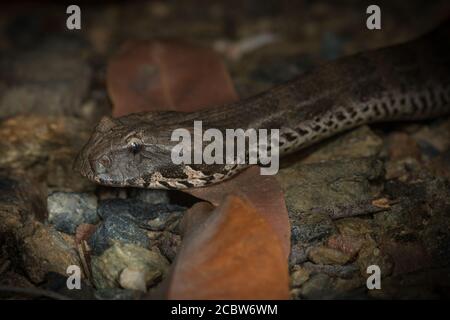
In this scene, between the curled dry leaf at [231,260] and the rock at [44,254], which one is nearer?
the curled dry leaf at [231,260]

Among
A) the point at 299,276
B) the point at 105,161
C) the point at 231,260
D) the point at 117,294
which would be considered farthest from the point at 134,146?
the point at 299,276

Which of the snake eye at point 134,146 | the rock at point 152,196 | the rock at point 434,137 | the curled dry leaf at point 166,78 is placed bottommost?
the rock at point 152,196

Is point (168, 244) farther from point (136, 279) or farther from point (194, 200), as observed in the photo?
point (194, 200)

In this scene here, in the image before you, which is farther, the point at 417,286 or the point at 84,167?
the point at 84,167

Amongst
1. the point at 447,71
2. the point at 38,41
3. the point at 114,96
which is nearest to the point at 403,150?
the point at 447,71

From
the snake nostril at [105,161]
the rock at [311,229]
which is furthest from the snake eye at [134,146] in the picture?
the rock at [311,229]

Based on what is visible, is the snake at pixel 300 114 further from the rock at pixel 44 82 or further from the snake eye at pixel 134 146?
the rock at pixel 44 82

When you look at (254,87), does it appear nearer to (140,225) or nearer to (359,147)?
(359,147)

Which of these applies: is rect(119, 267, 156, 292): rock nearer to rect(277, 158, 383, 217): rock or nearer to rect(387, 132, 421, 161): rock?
rect(277, 158, 383, 217): rock
